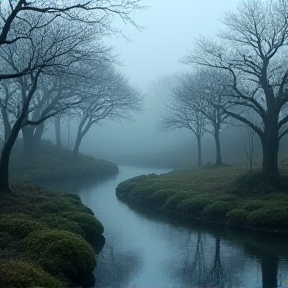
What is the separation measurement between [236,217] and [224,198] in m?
2.59

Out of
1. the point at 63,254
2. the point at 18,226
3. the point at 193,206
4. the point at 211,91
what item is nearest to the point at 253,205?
the point at 193,206

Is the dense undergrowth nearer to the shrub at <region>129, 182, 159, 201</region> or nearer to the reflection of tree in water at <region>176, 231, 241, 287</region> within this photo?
the reflection of tree in water at <region>176, 231, 241, 287</region>

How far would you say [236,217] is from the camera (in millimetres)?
19969

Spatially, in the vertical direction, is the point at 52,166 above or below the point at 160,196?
above

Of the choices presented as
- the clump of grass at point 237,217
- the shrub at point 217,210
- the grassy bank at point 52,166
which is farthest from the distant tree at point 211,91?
the grassy bank at point 52,166

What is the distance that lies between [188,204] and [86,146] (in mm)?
72177

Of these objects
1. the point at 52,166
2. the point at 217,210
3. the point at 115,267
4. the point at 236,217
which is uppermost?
the point at 52,166

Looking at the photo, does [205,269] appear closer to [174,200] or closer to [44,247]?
[44,247]

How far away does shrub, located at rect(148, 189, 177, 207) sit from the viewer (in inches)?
998

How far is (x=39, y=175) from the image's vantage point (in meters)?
39.3

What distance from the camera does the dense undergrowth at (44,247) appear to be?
9.19 meters

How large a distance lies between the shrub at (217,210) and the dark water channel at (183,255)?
0.99 meters

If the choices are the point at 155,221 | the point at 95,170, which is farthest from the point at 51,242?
the point at 95,170

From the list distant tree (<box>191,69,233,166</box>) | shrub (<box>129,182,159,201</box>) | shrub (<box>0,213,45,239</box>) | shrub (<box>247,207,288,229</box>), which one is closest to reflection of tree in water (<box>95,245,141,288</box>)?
shrub (<box>0,213,45,239</box>)
